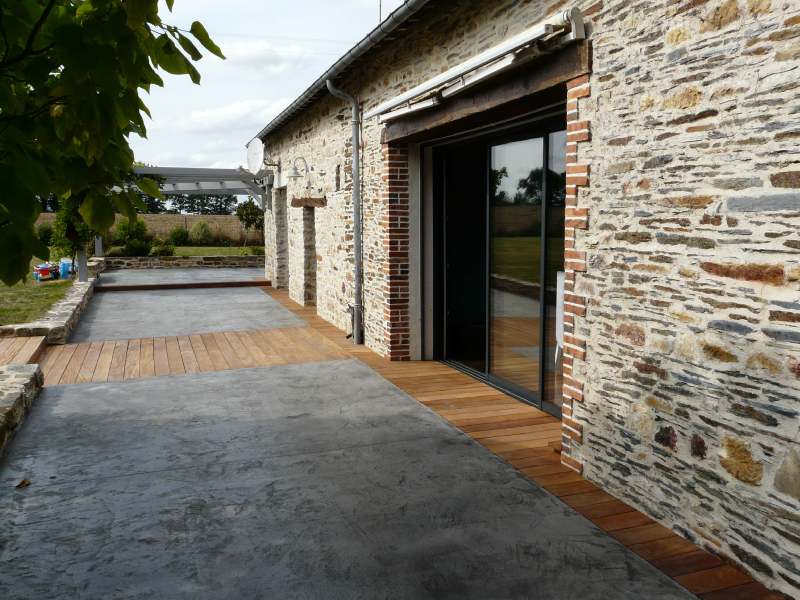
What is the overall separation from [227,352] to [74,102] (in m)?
6.60

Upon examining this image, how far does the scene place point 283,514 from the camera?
358 cm

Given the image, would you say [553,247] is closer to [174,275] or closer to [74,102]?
[74,102]

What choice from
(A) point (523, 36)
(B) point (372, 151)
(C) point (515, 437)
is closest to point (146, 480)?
(C) point (515, 437)

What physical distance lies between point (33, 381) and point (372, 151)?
4.28 m

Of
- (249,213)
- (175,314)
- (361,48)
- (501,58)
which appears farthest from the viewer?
(249,213)

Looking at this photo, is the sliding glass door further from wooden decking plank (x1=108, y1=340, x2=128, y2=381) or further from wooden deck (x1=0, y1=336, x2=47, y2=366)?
wooden deck (x1=0, y1=336, x2=47, y2=366)

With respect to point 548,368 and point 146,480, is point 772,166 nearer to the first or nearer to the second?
point 548,368

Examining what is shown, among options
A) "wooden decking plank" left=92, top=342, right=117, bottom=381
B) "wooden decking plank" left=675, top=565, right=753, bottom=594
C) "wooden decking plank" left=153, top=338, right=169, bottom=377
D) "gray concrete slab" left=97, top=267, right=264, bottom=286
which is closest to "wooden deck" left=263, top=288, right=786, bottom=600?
"wooden decking plank" left=675, top=565, right=753, bottom=594

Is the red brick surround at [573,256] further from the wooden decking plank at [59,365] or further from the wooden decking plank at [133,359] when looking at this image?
the wooden decking plank at [59,365]

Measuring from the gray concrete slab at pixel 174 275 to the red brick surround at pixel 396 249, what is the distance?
1017cm

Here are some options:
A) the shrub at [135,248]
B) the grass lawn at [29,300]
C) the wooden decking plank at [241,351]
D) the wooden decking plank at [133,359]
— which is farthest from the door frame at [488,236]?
the shrub at [135,248]

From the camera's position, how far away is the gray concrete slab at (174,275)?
16.4 m

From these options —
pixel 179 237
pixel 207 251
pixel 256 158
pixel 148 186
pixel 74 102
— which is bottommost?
pixel 207 251

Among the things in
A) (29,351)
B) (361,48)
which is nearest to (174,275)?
(29,351)
